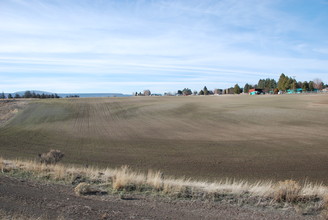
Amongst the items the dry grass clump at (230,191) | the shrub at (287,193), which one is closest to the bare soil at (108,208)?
the dry grass clump at (230,191)

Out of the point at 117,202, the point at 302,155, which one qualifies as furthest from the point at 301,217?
the point at 302,155

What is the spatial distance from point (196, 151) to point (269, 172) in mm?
7409

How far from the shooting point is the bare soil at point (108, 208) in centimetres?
727

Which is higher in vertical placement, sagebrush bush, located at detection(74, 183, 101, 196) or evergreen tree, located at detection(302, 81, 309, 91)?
evergreen tree, located at detection(302, 81, 309, 91)

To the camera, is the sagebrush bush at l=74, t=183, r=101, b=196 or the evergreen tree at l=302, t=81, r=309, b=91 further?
the evergreen tree at l=302, t=81, r=309, b=91

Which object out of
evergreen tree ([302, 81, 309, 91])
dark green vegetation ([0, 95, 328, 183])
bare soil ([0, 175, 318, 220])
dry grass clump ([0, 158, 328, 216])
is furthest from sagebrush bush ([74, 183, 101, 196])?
evergreen tree ([302, 81, 309, 91])

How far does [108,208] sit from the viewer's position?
311 inches

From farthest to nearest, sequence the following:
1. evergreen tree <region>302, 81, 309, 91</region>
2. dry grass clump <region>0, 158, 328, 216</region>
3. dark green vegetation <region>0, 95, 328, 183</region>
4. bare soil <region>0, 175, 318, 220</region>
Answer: evergreen tree <region>302, 81, 309, 91</region> < dark green vegetation <region>0, 95, 328, 183</region> < dry grass clump <region>0, 158, 328, 216</region> < bare soil <region>0, 175, 318, 220</region>

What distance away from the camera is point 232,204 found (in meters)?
8.52

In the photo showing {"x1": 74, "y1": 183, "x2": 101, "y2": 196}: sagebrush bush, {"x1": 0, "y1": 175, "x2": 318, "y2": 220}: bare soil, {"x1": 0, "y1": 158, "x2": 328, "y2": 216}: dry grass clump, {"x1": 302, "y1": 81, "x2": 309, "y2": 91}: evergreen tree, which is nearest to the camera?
{"x1": 0, "y1": 175, "x2": 318, "y2": 220}: bare soil

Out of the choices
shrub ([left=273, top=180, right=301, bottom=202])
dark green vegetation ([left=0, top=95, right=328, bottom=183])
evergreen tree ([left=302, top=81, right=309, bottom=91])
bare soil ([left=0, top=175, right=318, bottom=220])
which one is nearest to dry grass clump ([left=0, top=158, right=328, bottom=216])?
shrub ([left=273, top=180, right=301, bottom=202])

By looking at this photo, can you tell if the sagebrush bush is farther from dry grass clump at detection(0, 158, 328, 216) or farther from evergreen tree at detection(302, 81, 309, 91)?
evergreen tree at detection(302, 81, 309, 91)

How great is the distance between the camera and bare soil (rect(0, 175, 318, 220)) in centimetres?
727

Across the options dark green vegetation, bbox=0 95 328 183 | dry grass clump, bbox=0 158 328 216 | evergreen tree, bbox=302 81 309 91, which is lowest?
dark green vegetation, bbox=0 95 328 183
